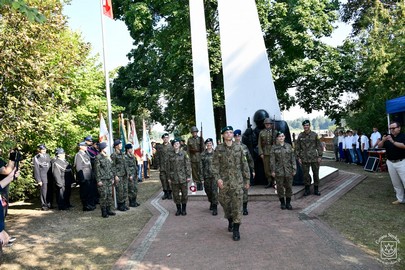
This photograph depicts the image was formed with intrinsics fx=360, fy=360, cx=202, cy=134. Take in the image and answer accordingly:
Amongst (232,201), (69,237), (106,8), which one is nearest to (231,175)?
(232,201)

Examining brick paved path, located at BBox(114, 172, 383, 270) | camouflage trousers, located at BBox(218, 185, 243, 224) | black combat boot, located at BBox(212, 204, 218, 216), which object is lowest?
brick paved path, located at BBox(114, 172, 383, 270)

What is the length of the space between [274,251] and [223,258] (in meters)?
0.79

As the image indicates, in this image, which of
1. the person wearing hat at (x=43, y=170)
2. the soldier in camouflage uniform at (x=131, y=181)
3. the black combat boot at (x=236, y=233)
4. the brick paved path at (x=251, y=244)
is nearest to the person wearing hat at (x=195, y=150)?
the soldier in camouflage uniform at (x=131, y=181)

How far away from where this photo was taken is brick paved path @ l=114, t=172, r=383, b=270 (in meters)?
5.00

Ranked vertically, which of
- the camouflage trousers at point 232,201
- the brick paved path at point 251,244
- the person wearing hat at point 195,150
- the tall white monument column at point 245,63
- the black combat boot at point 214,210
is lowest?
the brick paved path at point 251,244

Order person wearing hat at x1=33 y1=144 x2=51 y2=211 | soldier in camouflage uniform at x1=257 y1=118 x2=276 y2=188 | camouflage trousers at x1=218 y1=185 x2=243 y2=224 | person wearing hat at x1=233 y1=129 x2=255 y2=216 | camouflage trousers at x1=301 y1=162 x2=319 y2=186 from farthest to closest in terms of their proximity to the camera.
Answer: person wearing hat at x1=33 y1=144 x2=51 y2=211
soldier in camouflage uniform at x1=257 y1=118 x2=276 y2=188
camouflage trousers at x1=301 y1=162 x2=319 y2=186
person wearing hat at x1=233 y1=129 x2=255 y2=216
camouflage trousers at x1=218 y1=185 x2=243 y2=224

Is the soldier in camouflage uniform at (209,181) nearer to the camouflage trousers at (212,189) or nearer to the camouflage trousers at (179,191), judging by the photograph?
Result: the camouflage trousers at (212,189)

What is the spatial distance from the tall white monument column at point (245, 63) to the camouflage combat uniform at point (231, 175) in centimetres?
541

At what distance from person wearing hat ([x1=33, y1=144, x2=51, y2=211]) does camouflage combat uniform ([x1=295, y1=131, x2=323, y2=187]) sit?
7.33 m

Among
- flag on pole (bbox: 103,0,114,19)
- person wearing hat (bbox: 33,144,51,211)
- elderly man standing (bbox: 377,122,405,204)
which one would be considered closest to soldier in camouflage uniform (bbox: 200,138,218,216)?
elderly man standing (bbox: 377,122,405,204)

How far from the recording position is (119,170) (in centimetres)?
983

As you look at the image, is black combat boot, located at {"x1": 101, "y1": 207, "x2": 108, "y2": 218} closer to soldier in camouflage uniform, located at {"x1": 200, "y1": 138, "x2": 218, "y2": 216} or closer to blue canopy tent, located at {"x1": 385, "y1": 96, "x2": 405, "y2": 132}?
soldier in camouflage uniform, located at {"x1": 200, "y1": 138, "x2": 218, "y2": 216}

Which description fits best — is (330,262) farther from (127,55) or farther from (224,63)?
(127,55)

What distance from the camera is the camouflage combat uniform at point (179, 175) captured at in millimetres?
8680
